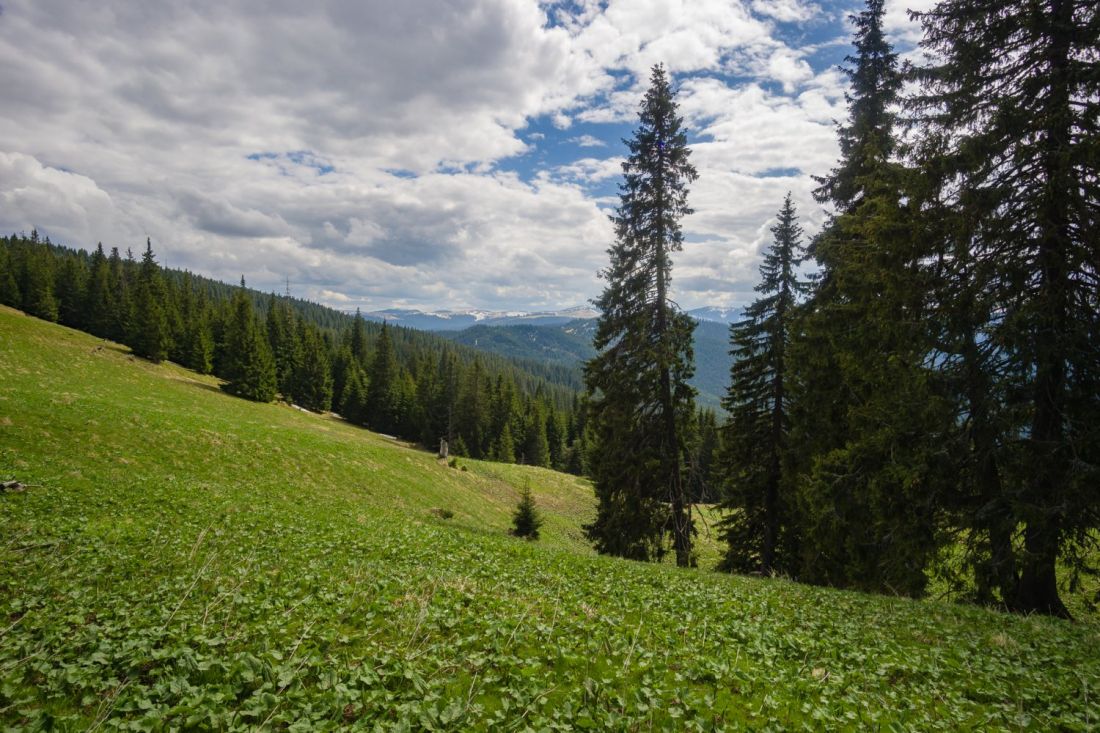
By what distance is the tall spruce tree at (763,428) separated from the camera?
19.4 metres

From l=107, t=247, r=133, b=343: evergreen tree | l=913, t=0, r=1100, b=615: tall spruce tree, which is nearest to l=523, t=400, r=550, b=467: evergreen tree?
l=107, t=247, r=133, b=343: evergreen tree

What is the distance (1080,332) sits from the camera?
359 inches

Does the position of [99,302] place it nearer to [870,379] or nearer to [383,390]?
[383,390]

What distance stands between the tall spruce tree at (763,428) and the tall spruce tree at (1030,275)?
8020mm

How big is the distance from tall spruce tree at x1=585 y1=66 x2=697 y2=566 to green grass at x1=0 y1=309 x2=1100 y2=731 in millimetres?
6163

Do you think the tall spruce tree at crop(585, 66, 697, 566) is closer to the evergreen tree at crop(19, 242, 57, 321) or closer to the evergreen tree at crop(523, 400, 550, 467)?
the evergreen tree at crop(523, 400, 550, 467)

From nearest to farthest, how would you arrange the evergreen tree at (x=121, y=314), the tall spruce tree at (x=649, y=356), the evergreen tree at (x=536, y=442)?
the tall spruce tree at (x=649, y=356) → the evergreen tree at (x=121, y=314) → the evergreen tree at (x=536, y=442)

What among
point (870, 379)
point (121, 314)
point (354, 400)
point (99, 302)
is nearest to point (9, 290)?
point (99, 302)

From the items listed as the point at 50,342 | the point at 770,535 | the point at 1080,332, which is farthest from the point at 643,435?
the point at 50,342

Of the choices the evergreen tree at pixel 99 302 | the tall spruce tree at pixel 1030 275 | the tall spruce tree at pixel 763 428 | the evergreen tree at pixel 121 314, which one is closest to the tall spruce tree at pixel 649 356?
the tall spruce tree at pixel 763 428

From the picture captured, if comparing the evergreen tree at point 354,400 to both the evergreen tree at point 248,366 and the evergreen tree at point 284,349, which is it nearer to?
the evergreen tree at point 284,349

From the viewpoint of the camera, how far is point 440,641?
20.5 ft

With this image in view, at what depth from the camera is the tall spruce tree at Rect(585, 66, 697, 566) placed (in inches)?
686

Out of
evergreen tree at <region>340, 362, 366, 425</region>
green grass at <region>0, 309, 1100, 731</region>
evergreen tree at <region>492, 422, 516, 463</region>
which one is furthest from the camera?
evergreen tree at <region>340, 362, 366, 425</region>
